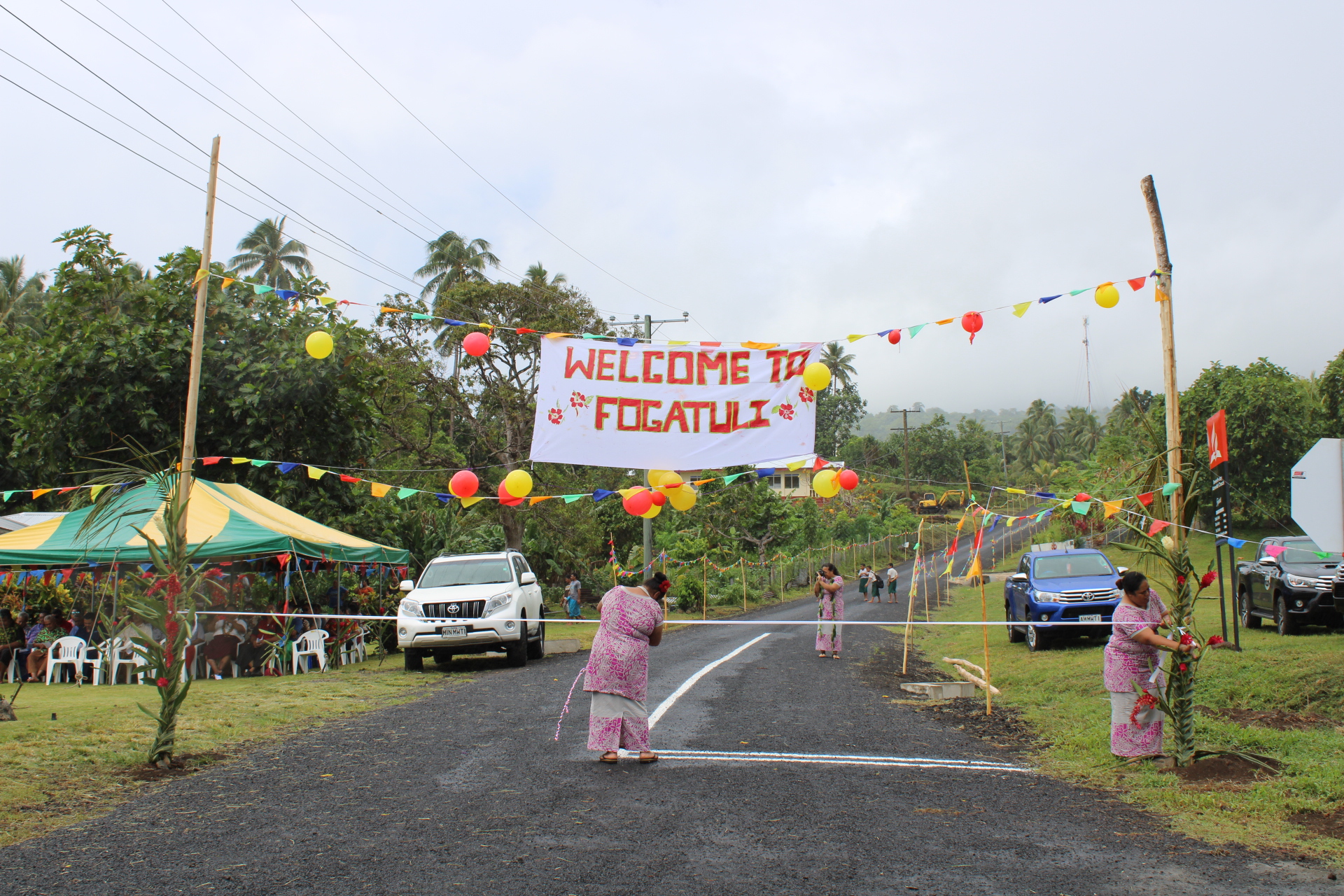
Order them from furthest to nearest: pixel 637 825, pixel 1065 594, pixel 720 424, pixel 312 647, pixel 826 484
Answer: pixel 312 647
pixel 1065 594
pixel 826 484
pixel 720 424
pixel 637 825

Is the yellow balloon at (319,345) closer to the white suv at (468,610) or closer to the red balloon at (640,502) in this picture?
the red balloon at (640,502)

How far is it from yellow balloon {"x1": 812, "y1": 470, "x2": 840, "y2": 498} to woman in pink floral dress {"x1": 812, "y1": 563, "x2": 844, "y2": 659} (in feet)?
20.2

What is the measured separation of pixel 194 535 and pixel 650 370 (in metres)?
8.45

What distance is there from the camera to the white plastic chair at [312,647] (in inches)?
592

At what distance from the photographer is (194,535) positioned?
43.9ft

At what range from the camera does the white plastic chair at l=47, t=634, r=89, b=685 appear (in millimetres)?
13594

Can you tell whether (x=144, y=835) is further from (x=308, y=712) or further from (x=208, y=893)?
(x=308, y=712)

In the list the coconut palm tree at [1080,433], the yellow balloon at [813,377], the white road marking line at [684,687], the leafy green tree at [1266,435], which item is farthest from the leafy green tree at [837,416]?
the yellow balloon at [813,377]

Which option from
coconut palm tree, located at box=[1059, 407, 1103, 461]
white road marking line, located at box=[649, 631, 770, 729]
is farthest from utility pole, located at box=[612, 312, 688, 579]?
coconut palm tree, located at box=[1059, 407, 1103, 461]

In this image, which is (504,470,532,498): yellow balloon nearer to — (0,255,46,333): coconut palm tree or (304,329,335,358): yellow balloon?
(304,329,335,358): yellow balloon

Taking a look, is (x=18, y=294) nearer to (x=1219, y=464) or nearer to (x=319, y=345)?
(x=319, y=345)

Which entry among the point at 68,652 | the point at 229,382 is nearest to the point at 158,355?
the point at 229,382

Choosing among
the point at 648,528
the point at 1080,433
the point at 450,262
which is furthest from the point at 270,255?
the point at 1080,433

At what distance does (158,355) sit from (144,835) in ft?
47.8
